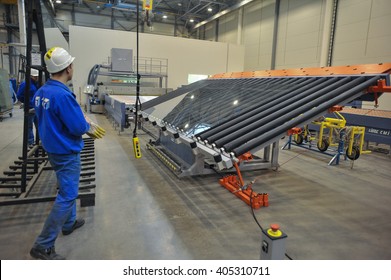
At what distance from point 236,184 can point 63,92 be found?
274 cm

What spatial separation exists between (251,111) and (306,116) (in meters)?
0.88

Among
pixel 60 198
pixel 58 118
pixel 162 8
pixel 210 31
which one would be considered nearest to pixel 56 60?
pixel 58 118

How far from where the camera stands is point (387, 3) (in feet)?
29.9

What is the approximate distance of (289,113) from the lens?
2.85 m

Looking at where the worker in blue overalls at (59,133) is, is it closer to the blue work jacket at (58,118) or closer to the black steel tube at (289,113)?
the blue work jacket at (58,118)

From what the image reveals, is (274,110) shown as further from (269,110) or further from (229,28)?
(229,28)

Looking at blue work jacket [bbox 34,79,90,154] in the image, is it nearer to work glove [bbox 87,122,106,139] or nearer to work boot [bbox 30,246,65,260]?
work glove [bbox 87,122,106,139]

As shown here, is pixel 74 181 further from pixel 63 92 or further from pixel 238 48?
pixel 238 48

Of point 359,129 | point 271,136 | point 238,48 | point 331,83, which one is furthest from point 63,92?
point 238,48

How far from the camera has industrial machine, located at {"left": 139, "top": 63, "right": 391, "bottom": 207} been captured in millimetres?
2645

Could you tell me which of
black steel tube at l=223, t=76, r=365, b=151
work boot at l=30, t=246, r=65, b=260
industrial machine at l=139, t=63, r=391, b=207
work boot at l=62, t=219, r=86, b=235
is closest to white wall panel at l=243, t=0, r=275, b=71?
industrial machine at l=139, t=63, r=391, b=207

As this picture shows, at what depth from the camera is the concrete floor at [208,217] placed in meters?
2.46

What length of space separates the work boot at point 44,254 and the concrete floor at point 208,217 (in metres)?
0.10

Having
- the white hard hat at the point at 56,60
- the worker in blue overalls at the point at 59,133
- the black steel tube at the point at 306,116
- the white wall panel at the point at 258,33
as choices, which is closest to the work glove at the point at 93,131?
the worker in blue overalls at the point at 59,133
